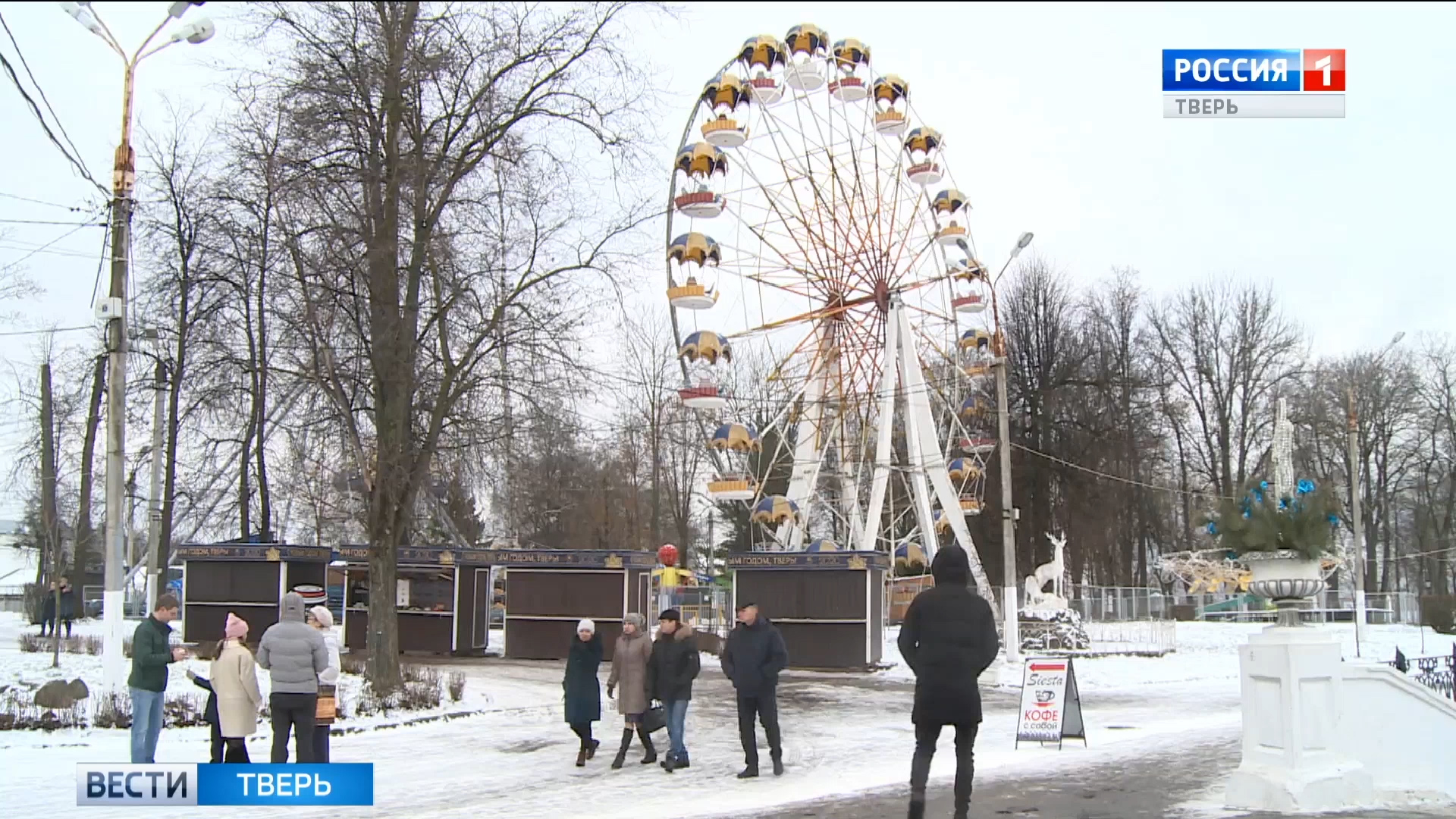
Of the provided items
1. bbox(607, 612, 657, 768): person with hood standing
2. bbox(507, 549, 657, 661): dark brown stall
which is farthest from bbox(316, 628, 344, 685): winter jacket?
bbox(507, 549, 657, 661): dark brown stall

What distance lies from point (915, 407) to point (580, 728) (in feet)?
77.9

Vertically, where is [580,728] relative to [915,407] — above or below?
below

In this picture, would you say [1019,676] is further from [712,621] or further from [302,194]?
[302,194]

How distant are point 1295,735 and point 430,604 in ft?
73.1

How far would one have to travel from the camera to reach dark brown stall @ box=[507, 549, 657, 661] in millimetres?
27453

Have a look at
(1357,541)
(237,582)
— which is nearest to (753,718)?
(237,582)

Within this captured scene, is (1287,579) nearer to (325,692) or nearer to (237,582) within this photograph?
(325,692)

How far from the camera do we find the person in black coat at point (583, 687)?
13.5m

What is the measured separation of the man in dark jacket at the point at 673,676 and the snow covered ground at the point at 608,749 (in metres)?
0.30

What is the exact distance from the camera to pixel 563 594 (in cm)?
2808

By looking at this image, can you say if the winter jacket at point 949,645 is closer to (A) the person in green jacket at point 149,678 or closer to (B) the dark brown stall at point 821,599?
(A) the person in green jacket at point 149,678

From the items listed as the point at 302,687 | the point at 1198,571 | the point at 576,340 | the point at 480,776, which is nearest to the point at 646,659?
the point at 480,776

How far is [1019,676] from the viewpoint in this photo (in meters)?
26.6

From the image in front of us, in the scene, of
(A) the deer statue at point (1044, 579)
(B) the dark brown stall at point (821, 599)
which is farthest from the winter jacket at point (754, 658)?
(A) the deer statue at point (1044, 579)
